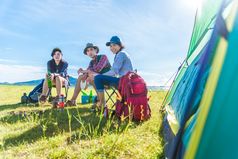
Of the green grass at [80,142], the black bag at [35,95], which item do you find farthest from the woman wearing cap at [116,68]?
the black bag at [35,95]

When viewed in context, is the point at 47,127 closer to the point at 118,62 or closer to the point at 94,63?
the point at 118,62

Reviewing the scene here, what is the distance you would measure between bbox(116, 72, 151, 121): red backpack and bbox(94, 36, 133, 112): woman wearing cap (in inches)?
25.0

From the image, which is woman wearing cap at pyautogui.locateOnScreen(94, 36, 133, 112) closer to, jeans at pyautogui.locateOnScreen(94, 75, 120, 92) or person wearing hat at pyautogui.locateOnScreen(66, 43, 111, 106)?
jeans at pyautogui.locateOnScreen(94, 75, 120, 92)

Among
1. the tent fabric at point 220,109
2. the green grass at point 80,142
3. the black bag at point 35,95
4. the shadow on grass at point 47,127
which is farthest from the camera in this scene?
the black bag at point 35,95

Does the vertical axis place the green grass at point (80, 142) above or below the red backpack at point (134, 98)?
below

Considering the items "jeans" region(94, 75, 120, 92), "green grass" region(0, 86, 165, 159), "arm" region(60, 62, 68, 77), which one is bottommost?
"green grass" region(0, 86, 165, 159)

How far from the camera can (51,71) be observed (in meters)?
8.98

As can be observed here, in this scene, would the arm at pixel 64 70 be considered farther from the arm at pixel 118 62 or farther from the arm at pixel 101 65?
the arm at pixel 118 62

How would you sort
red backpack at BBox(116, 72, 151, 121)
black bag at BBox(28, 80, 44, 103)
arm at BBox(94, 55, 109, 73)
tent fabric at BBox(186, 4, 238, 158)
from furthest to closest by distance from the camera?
black bag at BBox(28, 80, 44, 103) → arm at BBox(94, 55, 109, 73) → red backpack at BBox(116, 72, 151, 121) → tent fabric at BBox(186, 4, 238, 158)

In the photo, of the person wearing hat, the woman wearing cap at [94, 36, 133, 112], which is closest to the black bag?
the person wearing hat

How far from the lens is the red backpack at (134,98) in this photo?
5332 millimetres

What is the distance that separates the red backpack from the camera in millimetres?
5332

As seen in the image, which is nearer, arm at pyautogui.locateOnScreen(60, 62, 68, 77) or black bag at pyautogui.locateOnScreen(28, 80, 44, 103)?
arm at pyautogui.locateOnScreen(60, 62, 68, 77)

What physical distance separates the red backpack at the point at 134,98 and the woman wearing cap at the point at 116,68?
2.08ft
